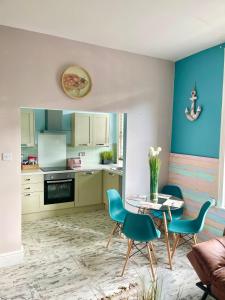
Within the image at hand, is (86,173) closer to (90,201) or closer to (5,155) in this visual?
(90,201)

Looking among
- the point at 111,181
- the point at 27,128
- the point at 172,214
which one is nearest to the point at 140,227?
the point at 172,214

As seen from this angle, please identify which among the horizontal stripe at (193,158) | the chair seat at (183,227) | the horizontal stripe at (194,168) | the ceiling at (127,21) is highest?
the ceiling at (127,21)

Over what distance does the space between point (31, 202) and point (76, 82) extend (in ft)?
7.86

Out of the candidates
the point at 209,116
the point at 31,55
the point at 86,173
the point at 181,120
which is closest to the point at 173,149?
the point at 181,120

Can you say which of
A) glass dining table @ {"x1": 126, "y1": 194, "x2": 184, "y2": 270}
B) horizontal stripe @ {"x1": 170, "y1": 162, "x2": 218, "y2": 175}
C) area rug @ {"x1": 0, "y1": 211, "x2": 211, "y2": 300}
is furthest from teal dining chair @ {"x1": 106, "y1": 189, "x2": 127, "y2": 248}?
horizontal stripe @ {"x1": 170, "y1": 162, "x2": 218, "y2": 175}

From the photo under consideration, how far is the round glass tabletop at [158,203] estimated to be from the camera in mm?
2906

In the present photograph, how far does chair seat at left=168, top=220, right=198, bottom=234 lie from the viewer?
2922 millimetres

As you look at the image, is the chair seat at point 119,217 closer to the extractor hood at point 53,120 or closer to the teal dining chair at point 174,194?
the teal dining chair at point 174,194

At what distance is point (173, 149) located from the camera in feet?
13.2

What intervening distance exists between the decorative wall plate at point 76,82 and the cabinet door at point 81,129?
1642mm

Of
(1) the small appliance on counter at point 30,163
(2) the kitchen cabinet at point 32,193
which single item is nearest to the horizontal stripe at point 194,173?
(2) the kitchen cabinet at point 32,193

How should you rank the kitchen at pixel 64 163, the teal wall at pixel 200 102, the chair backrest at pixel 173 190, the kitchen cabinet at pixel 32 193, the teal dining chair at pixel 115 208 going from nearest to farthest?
the teal wall at pixel 200 102
the teal dining chair at pixel 115 208
the chair backrest at pixel 173 190
the kitchen cabinet at pixel 32 193
the kitchen at pixel 64 163

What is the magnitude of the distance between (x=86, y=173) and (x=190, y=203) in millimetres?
2104

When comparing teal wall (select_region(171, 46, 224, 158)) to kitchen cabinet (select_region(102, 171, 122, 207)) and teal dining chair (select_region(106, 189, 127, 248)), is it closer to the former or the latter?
kitchen cabinet (select_region(102, 171, 122, 207))
